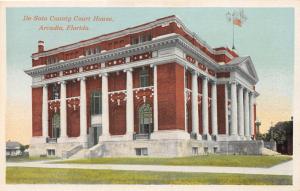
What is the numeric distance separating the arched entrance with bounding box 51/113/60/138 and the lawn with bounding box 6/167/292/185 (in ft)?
30.1

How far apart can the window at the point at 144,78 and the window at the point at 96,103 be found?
3249mm

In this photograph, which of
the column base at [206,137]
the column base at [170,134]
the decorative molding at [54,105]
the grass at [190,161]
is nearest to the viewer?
the grass at [190,161]

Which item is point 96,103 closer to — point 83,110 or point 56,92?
point 83,110

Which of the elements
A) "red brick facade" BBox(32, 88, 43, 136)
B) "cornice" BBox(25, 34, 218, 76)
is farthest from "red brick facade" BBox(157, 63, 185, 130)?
"red brick facade" BBox(32, 88, 43, 136)

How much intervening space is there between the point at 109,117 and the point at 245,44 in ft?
34.5

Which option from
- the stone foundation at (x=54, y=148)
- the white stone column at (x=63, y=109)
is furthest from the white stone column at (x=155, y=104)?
the white stone column at (x=63, y=109)

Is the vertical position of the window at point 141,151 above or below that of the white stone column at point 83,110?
below

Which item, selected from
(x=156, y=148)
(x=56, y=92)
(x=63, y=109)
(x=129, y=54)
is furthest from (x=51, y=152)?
(x=129, y=54)

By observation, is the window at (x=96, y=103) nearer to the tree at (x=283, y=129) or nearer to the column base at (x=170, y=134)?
the column base at (x=170, y=134)

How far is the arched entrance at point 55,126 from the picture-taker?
101 feet

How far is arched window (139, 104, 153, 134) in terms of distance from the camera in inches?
1109
